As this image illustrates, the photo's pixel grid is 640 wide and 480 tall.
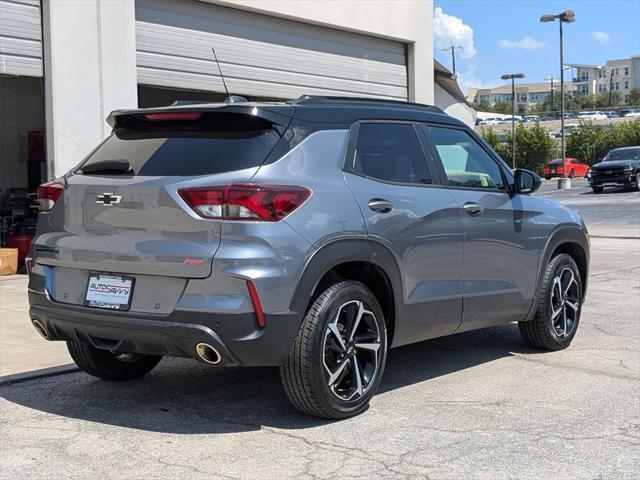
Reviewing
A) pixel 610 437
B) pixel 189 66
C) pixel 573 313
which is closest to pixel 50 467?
pixel 610 437

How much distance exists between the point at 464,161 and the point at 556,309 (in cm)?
149

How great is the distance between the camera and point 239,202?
4.39 m

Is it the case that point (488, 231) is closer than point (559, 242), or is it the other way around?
point (488, 231)

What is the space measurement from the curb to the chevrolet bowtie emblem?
1743 mm

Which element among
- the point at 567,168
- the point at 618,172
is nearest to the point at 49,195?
the point at 618,172

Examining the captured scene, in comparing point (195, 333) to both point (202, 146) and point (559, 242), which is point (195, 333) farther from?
point (559, 242)

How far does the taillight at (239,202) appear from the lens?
439 cm

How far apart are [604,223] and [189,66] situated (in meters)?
12.4

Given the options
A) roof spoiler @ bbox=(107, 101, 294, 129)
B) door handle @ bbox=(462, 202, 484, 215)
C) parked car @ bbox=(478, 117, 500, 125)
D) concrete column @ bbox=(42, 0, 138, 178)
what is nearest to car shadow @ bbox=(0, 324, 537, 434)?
door handle @ bbox=(462, 202, 484, 215)

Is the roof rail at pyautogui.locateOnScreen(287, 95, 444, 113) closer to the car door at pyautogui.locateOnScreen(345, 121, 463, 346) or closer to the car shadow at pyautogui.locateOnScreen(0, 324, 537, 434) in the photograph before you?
Answer: the car door at pyautogui.locateOnScreen(345, 121, 463, 346)

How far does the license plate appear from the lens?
4.62m

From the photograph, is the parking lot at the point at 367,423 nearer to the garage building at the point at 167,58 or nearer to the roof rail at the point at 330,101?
the roof rail at the point at 330,101

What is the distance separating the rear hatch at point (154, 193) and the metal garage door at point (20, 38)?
20.9 ft

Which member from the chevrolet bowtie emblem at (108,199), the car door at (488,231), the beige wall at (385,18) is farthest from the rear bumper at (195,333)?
the beige wall at (385,18)
